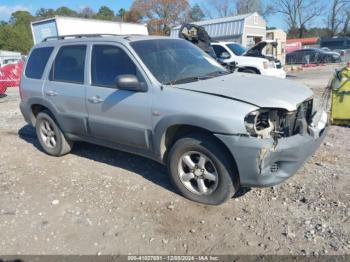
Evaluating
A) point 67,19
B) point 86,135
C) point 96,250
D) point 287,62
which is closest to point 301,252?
point 96,250

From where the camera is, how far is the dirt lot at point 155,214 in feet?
10.5

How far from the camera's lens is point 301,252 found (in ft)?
9.75

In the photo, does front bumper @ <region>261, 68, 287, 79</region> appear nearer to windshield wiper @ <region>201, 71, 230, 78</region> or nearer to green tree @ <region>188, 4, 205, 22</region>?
windshield wiper @ <region>201, 71, 230, 78</region>

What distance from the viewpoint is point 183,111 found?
3.63 m

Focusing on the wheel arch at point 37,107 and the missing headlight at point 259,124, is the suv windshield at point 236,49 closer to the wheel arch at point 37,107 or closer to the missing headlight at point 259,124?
the wheel arch at point 37,107

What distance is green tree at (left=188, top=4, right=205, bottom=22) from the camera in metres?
66.8

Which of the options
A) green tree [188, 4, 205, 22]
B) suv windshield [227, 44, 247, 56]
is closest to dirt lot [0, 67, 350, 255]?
suv windshield [227, 44, 247, 56]

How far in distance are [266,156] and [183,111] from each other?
0.99 meters

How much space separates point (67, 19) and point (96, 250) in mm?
13903

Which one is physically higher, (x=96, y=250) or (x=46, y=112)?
(x=46, y=112)

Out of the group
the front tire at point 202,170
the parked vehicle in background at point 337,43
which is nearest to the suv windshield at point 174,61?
the front tire at point 202,170

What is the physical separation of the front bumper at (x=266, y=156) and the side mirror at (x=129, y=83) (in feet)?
3.93

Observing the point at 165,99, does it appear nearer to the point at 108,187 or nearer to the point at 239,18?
the point at 108,187

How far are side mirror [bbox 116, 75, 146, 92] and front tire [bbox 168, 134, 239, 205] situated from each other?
0.80m
